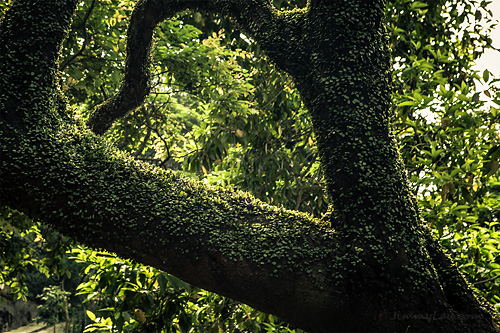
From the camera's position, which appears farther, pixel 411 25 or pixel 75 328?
pixel 75 328

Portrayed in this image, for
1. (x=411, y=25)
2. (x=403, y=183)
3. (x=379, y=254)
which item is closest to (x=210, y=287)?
(x=379, y=254)

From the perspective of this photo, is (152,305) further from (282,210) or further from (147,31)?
(147,31)

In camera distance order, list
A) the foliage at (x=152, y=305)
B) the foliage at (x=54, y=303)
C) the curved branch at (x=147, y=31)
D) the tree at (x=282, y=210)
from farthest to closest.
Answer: the foliage at (x=54, y=303), the foliage at (x=152, y=305), the curved branch at (x=147, y=31), the tree at (x=282, y=210)

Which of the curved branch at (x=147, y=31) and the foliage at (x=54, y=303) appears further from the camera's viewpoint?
the foliage at (x=54, y=303)

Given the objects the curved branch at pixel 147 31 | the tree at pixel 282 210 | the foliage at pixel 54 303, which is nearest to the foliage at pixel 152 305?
the tree at pixel 282 210

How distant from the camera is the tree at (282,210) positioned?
2.26 metres

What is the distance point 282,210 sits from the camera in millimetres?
2596

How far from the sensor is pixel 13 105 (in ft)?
8.02

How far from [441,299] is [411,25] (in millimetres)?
3533

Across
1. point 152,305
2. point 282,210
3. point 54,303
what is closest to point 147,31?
point 282,210

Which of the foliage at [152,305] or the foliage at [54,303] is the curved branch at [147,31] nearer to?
the foliage at [152,305]

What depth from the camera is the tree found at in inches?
89.0

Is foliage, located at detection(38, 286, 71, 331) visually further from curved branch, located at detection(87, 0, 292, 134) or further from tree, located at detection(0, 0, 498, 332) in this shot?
tree, located at detection(0, 0, 498, 332)

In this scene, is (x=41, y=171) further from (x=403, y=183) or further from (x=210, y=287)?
(x=403, y=183)
